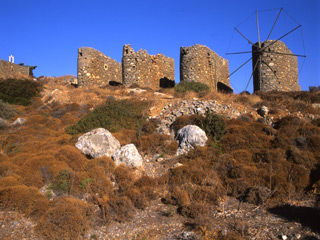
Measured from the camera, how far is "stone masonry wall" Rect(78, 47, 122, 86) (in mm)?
22469

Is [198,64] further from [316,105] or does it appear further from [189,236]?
[189,236]

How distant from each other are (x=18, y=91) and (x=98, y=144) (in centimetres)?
1280

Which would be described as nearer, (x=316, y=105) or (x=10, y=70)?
(x=316, y=105)

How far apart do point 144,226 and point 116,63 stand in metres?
21.4

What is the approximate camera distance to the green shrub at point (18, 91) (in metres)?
19.2

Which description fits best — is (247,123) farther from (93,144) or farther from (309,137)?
(93,144)

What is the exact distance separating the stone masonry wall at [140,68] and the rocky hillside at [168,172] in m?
7.46

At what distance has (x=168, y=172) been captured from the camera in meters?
9.00

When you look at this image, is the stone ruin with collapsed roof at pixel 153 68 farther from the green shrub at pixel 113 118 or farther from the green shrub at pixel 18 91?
the green shrub at pixel 113 118

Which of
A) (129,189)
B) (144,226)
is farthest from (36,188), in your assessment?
(144,226)

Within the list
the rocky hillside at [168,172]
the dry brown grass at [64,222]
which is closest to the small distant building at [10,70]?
the rocky hillside at [168,172]

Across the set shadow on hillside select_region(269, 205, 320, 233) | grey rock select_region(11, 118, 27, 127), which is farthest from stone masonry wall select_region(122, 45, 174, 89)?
shadow on hillside select_region(269, 205, 320, 233)

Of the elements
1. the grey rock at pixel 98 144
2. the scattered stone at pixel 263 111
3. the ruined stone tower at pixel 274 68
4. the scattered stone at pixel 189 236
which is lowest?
the scattered stone at pixel 189 236

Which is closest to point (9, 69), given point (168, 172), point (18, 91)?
point (18, 91)
